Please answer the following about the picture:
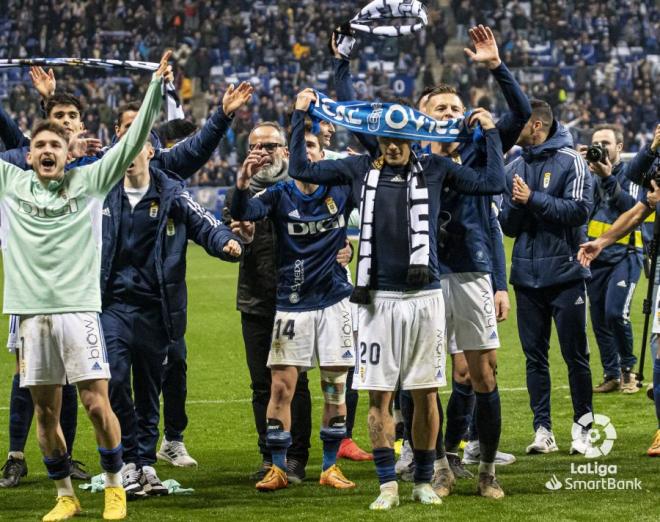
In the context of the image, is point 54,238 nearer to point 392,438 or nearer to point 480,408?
point 392,438

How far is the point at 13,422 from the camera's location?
7.78m

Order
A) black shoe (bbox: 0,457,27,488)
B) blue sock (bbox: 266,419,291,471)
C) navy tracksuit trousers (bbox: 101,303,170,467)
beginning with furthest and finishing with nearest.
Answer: black shoe (bbox: 0,457,27,488) < blue sock (bbox: 266,419,291,471) < navy tracksuit trousers (bbox: 101,303,170,467)

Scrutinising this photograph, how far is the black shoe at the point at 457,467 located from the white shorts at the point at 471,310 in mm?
758

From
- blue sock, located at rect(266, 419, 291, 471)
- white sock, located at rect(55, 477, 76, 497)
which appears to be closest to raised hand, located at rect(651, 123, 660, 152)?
blue sock, located at rect(266, 419, 291, 471)

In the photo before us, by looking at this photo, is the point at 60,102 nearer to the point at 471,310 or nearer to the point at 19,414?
the point at 19,414

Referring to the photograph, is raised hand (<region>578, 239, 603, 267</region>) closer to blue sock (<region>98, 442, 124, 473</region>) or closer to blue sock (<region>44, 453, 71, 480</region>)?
blue sock (<region>98, 442, 124, 473</region>)

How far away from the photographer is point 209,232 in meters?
7.30

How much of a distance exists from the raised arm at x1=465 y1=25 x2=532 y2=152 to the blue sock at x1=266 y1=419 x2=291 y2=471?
2.10 m

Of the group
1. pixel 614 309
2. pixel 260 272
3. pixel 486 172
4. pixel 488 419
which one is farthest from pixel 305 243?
pixel 614 309

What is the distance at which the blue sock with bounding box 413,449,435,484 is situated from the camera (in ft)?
22.4

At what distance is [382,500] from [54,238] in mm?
2226

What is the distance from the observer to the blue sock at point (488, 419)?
710 centimetres

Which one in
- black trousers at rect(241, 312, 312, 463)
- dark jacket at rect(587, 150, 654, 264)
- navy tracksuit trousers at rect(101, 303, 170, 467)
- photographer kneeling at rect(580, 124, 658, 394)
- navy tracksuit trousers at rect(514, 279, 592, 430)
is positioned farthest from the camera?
photographer kneeling at rect(580, 124, 658, 394)

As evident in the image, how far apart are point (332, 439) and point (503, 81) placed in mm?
2357
